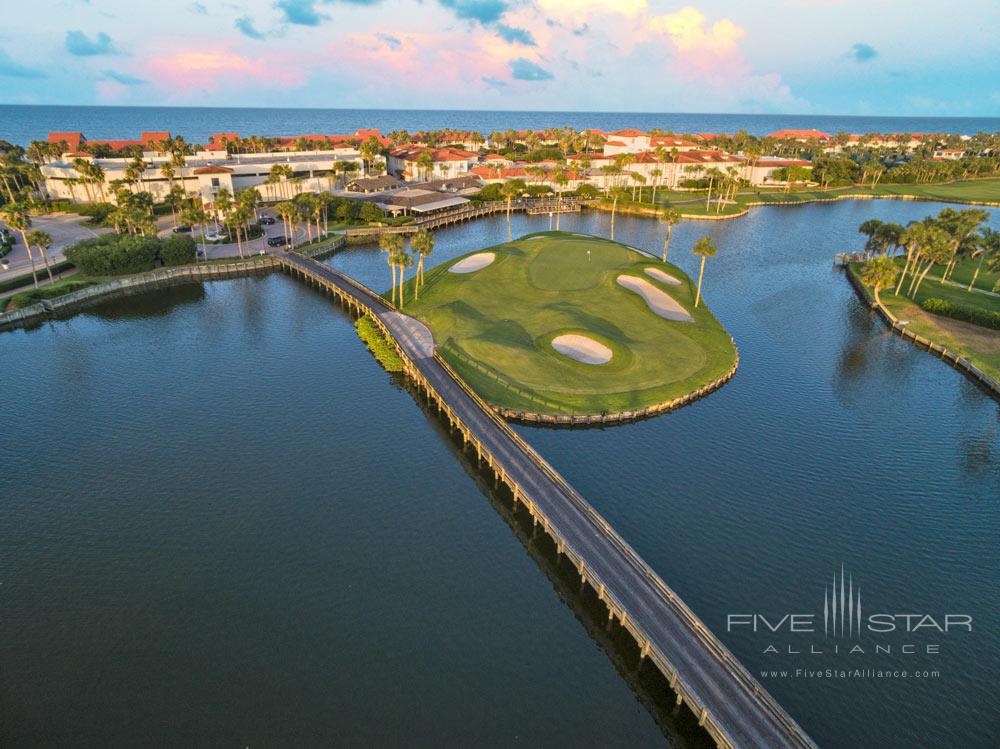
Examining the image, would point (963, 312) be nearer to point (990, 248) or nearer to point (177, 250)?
point (990, 248)

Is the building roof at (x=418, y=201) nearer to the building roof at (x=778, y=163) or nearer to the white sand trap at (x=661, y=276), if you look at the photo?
the white sand trap at (x=661, y=276)

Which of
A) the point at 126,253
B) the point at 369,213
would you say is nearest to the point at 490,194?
the point at 369,213

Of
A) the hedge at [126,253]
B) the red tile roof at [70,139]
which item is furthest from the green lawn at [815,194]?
the red tile roof at [70,139]

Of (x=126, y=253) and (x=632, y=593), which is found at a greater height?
(x=126, y=253)

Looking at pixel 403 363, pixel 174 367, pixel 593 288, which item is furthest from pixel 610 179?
pixel 174 367

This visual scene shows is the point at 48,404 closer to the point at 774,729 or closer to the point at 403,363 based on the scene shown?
the point at 403,363
